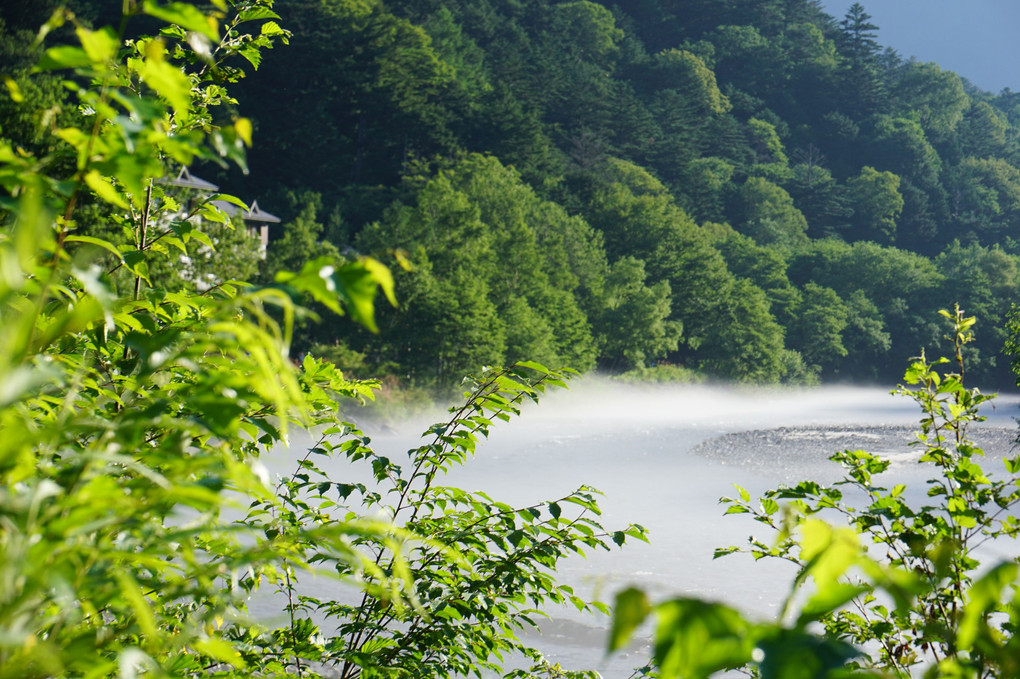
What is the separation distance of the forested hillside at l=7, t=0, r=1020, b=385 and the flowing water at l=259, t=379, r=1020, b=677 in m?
2.46

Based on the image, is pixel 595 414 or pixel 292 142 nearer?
pixel 595 414

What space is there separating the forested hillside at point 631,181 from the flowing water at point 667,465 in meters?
2.46

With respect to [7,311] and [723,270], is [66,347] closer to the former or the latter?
[7,311]

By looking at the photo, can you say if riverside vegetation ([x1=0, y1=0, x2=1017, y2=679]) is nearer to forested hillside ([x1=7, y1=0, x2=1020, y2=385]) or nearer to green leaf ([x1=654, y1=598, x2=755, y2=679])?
green leaf ([x1=654, y1=598, x2=755, y2=679])

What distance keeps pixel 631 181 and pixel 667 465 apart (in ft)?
91.5

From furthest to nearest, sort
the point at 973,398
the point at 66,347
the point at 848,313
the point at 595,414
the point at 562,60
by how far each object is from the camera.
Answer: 1. the point at 562,60
2. the point at 848,313
3. the point at 595,414
4. the point at 973,398
5. the point at 66,347

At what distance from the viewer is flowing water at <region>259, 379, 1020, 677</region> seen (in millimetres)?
7746

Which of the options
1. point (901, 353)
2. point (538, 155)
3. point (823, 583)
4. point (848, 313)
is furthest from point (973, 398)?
point (901, 353)

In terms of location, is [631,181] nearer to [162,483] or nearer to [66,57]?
[66,57]

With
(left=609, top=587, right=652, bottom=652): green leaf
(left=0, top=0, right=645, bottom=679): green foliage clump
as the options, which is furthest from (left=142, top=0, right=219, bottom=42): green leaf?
(left=609, top=587, right=652, bottom=652): green leaf

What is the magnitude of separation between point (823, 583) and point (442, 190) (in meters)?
24.7

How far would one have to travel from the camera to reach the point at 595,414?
24250mm

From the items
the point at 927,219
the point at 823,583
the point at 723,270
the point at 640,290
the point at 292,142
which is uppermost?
the point at 927,219

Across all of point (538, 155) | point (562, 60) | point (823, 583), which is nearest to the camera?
point (823, 583)
